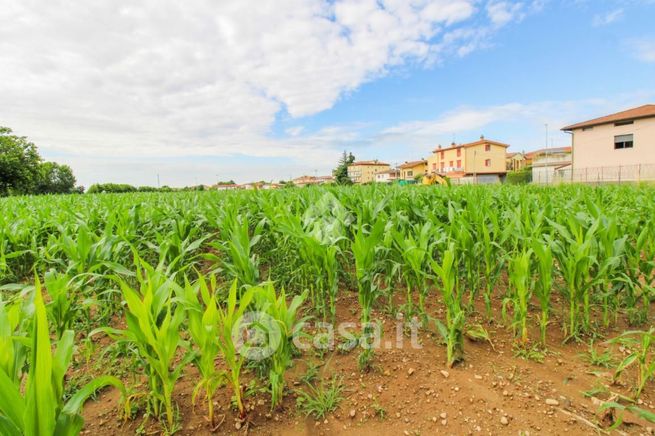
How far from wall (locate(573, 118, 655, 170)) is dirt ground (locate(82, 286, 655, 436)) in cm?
2981

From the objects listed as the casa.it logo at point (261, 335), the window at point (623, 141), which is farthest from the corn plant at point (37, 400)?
the window at point (623, 141)

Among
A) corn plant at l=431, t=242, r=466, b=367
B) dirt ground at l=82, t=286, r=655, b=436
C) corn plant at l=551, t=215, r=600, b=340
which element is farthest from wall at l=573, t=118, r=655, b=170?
corn plant at l=431, t=242, r=466, b=367

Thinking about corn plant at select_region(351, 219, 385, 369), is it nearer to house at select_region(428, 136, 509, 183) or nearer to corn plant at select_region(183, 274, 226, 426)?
corn plant at select_region(183, 274, 226, 426)

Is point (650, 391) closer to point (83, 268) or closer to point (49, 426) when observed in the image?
point (49, 426)

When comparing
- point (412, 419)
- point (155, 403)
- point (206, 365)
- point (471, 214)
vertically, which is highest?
point (471, 214)

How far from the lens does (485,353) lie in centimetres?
182

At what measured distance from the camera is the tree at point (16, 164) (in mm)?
31312

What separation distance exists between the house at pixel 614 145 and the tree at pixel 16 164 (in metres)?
48.8

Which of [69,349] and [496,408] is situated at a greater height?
[69,349]

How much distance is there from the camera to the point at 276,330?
136 centimetres

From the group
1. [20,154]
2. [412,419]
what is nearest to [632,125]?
[412,419]

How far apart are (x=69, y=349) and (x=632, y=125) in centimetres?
3266

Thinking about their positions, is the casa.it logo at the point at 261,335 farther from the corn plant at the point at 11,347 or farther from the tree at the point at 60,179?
the tree at the point at 60,179

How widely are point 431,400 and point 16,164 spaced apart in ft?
143
